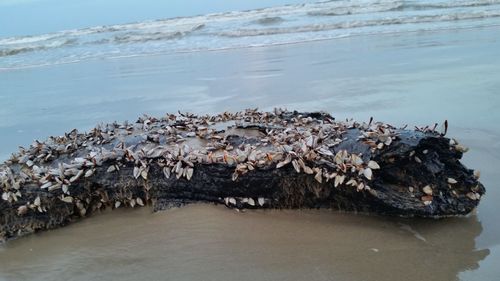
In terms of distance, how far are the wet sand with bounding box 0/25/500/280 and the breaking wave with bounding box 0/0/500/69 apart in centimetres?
185

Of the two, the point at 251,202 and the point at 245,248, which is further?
the point at 251,202

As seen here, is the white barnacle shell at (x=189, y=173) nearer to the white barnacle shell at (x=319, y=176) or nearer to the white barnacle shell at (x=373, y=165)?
the white barnacle shell at (x=319, y=176)

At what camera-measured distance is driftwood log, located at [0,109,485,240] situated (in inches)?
126

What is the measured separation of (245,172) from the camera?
11.3 ft

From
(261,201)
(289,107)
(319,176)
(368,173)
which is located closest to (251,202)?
(261,201)

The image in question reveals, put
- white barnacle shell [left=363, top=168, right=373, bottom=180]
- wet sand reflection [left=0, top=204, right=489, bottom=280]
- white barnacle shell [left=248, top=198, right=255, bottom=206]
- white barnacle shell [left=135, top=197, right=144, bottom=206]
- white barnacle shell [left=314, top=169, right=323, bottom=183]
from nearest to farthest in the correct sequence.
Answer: wet sand reflection [left=0, top=204, right=489, bottom=280]
white barnacle shell [left=363, top=168, right=373, bottom=180]
white barnacle shell [left=314, top=169, right=323, bottom=183]
white barnacle shell [left=248, top=198, right=255, bottom=206]
white barnacle shell [left=135, top=197, right=144, bottom=206]

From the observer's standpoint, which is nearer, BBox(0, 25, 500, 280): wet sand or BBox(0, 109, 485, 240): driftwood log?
BBox(0, 25, 500, 280): wet sand

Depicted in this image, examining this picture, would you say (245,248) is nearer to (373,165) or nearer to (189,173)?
(189,173)

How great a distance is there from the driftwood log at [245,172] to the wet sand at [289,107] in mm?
133

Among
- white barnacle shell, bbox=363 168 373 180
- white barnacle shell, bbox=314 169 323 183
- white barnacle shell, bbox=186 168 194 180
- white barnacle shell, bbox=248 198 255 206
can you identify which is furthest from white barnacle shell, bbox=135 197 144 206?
white barnacle shell, bbox=363 168 373 180

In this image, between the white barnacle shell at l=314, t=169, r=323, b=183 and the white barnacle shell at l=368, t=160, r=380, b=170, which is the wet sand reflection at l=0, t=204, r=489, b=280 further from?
the white barnacle shell at l=368, t=160, r=380, b=170

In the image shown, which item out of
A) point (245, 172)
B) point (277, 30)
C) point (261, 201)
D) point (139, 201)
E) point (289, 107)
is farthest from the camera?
point (277, 30)

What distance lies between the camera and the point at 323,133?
11.7 ft

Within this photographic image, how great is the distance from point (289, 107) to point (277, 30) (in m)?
9.85
